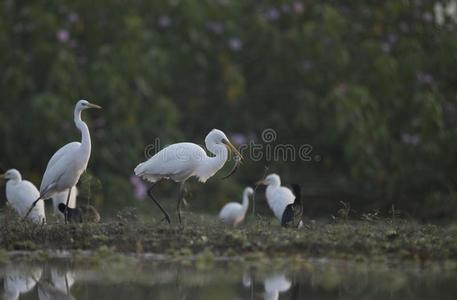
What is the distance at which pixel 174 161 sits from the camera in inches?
404

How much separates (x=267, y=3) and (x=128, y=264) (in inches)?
375

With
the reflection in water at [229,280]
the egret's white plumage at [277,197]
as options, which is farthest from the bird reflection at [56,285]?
the egret's white plumage at [277,197]

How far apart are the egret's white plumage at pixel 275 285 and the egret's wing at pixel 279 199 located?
3.95 meters

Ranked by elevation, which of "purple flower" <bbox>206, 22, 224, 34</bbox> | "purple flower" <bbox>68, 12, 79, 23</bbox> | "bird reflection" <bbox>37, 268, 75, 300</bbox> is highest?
"purple flower" <bbox>206, 22, 224, 34</bbox>

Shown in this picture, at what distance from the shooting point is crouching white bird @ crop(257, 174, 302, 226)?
1016 centimetres

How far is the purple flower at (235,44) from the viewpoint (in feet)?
51.4

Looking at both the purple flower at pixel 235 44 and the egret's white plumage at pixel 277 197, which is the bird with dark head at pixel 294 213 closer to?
the egret's white plumage at pixel 277 197

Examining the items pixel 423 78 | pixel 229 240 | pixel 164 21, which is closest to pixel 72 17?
pixel 164 21

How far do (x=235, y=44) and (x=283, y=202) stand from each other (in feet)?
15.8

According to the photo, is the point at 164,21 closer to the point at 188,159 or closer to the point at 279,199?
the point at 279,199

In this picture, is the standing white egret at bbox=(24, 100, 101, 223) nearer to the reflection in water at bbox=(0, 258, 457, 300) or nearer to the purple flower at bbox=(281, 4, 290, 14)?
the reflection in water at bbox=(0, 258, 457, 300)

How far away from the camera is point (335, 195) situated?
15500mm

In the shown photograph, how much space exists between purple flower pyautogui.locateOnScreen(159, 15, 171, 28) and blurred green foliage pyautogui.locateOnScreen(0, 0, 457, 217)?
0.7 inches

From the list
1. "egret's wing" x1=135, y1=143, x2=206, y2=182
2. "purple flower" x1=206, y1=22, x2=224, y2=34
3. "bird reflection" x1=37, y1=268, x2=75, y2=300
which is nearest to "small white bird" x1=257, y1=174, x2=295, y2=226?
"egret's wing" x1=135, y1=143, x2=206, y2=182
